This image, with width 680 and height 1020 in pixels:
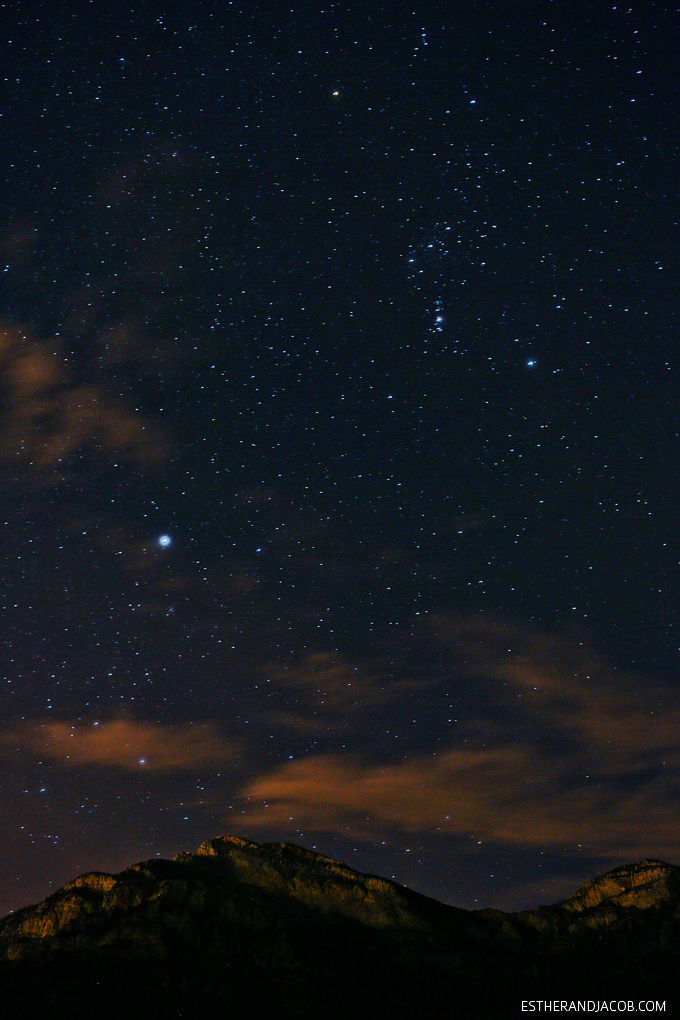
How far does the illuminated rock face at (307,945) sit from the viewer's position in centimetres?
8594

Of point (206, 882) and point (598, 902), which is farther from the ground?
point (206, 882)

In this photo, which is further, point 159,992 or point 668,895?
point 668,895

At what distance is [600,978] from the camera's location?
88.9 metres

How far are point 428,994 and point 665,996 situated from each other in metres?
22.7

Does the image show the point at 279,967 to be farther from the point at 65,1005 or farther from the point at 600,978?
the point at 600,978

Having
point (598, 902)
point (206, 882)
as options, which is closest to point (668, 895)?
point (598, 902)

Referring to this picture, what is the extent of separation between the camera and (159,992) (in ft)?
282

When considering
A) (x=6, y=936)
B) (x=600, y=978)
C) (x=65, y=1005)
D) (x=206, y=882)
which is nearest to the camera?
(x=65, y=1005)

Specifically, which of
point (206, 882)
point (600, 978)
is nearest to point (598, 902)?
point (600, 978)

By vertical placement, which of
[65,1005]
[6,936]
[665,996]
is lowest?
[665,996]

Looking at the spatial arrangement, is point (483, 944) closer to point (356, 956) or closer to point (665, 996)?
point (356, 956)

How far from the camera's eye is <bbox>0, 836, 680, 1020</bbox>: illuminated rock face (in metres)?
85.9

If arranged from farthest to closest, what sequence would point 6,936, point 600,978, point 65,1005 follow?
1. point 6,936
2. point 600,978
3. point 65,1005

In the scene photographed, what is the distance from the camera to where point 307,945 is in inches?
3782
